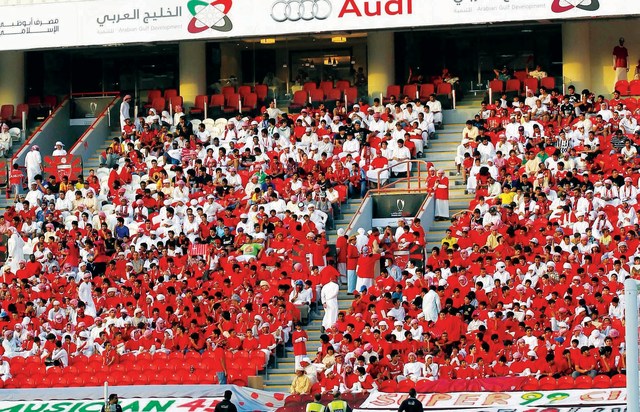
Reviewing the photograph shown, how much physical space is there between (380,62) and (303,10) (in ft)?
9.13

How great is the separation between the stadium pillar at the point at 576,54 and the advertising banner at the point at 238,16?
2578mm

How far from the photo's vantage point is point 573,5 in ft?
134

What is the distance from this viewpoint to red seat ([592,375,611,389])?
2878cm

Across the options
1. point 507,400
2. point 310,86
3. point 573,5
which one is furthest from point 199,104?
point 507,400

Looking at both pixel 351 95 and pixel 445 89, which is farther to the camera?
pixel 351 95

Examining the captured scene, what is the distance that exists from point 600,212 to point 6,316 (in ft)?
40.6

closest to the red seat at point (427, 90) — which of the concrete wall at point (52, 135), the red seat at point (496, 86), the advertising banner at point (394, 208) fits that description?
the red seat at point (496, 86)

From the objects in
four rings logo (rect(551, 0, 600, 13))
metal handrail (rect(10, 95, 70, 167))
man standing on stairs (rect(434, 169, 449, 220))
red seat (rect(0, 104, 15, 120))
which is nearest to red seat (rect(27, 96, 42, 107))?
metal handrail (rect(10, 95, 70, 167))

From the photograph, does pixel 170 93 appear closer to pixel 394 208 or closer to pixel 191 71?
pixel 191 71

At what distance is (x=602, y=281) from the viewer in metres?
32.0

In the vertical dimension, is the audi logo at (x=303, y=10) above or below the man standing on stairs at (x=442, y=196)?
above

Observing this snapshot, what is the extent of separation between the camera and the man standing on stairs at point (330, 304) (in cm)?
3378

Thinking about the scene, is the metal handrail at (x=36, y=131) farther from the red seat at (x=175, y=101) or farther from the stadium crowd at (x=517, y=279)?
the stadium crowd at (x=517, y=279)

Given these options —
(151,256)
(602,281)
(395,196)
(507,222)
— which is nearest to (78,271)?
(151,256)
